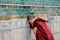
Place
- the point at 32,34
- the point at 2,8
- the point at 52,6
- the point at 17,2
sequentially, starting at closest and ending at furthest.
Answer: the point at 2,8, the point at 17,2, the point at 32,34, the point at 52,6

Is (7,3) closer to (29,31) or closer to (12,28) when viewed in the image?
(12,28)

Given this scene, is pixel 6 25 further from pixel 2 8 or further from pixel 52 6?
pixel 52 6

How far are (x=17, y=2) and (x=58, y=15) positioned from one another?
0.51 meters

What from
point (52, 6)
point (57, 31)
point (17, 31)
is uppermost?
point (52, 6)

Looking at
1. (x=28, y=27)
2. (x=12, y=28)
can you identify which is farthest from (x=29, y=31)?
(x=12, y=28)

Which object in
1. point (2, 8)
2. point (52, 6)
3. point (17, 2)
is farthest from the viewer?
point (52, 6)

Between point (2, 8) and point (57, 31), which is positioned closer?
point (2, 8)

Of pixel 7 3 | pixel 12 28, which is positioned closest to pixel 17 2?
pixel 7 3

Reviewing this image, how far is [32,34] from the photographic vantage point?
1538 millimetres

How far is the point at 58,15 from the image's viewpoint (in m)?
1.78

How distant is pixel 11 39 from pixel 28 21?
212 mm

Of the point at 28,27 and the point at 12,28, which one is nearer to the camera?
the point at 12,28

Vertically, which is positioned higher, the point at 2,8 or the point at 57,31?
the point at 2,8

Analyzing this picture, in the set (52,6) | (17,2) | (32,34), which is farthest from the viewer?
(52,6)
